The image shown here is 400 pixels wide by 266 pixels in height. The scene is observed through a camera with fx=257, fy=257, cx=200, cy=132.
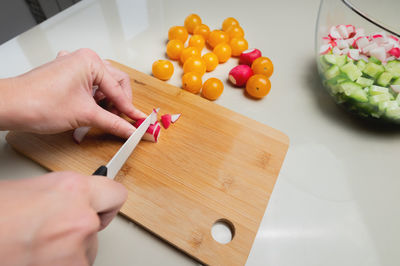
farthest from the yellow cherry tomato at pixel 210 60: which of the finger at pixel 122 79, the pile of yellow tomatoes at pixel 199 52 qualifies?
the finger at pixel 122 79

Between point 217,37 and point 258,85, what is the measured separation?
1.10 feet

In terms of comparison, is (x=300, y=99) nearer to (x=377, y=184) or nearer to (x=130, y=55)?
(x=377, y=184)

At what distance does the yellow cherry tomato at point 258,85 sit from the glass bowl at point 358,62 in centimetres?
23

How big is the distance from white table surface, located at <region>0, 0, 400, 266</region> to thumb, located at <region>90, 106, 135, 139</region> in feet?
0.86

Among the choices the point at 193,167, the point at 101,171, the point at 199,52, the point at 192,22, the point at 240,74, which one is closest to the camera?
the point at 101,171

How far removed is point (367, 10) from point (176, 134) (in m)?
1.06

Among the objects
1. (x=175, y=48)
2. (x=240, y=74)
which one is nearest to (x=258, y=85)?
(x=240, y=74)

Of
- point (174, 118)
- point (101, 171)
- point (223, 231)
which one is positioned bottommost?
point (223, 231)

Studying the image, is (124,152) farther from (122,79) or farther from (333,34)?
(333,34)

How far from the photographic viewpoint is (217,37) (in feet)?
3.79

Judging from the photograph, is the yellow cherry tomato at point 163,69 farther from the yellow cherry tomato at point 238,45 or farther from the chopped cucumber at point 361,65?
the chopped cucumber at point 361,65

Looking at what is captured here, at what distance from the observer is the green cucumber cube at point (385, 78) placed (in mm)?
865

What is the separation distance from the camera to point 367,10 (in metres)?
1.18

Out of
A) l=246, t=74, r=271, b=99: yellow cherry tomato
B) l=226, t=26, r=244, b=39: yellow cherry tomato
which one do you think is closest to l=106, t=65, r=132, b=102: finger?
l=246, t=74, r=271, b=99: yellow cherry tomato
